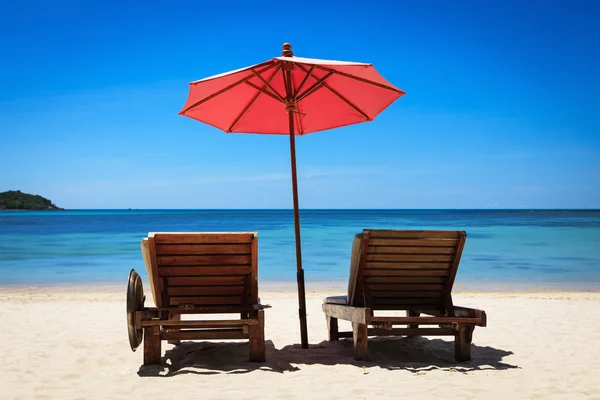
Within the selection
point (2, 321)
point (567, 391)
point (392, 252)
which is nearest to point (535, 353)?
point (567, 391)

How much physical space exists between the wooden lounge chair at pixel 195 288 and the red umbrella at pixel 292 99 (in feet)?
2.29

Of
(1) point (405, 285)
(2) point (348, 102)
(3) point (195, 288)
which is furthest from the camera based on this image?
(2) point (348, 102)

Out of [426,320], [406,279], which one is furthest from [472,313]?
[406,279]

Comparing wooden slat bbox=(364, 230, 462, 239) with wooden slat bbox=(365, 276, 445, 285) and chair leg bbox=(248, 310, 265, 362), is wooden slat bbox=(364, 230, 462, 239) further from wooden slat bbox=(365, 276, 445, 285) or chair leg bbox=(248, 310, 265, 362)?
chair leg bbox=(248, 310, 265, 362)

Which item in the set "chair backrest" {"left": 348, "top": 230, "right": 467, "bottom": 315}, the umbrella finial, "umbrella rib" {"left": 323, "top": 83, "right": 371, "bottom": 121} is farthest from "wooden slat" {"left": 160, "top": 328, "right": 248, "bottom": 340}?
"umbrella rib" {"left": 323, "top": 83, "right": 371, "bottom": 121}

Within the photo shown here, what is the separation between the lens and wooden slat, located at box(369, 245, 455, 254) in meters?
4.31

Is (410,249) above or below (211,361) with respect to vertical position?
above

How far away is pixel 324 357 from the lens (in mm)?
4555

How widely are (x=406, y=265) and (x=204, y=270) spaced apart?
5.60 ft

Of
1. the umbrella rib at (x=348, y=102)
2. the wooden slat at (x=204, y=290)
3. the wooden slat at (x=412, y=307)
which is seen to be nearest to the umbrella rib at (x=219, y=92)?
the umbrella rib at (x=348, y=102)

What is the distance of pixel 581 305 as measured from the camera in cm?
793

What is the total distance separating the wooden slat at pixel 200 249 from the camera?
4.12 metres

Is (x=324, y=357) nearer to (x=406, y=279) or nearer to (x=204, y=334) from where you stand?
(x=406, y=279)

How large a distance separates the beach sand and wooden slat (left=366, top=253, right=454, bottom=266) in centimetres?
87
